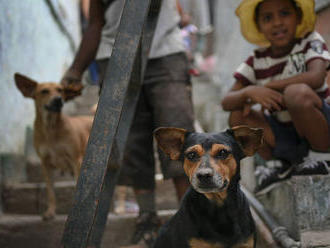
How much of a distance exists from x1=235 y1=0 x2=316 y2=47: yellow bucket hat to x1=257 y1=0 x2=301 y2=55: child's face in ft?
0.16

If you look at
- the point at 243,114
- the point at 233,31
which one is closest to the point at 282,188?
the point at 243,114

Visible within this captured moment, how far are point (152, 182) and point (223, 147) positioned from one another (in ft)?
3.99

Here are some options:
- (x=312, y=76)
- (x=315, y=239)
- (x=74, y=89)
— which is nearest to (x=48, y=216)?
(x=74, y=89)

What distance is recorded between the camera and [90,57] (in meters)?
2.88

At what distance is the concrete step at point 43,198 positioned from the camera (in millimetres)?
3535

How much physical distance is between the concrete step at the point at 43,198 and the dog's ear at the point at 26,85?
899mm

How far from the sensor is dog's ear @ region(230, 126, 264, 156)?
65.9 inches

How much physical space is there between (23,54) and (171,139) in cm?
302

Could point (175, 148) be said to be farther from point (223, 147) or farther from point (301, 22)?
point (301, 22)

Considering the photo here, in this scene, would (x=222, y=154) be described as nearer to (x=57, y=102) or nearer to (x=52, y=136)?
(x=57, y=102)

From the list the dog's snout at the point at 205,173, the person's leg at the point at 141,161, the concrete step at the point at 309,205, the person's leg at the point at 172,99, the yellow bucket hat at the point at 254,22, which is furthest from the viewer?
the person's leg at the point at 141,161

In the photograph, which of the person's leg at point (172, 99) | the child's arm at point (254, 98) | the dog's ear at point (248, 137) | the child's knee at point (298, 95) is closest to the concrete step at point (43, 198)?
the person's leg at point (172, 99)

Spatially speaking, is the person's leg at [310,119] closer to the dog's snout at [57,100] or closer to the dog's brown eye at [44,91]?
the dog's snout at [57,100]

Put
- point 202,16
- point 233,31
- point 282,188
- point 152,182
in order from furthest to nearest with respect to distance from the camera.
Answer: point 202,16
point 233,31
point 152,182
point 282,188
